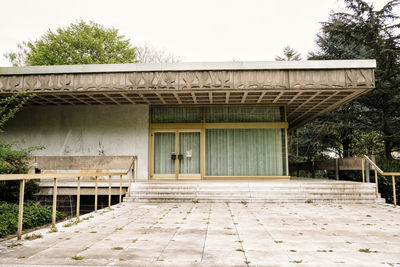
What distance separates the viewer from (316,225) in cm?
547

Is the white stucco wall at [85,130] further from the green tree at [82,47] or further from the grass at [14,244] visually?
the green tree at [82,47]

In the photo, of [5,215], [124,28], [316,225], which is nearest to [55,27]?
[124,28]

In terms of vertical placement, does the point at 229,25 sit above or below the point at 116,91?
above

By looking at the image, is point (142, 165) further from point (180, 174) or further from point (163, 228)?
point (163, 228)

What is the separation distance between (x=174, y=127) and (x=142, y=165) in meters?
2.07

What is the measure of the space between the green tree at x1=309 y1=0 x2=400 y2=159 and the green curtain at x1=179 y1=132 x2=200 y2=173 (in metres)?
8.18

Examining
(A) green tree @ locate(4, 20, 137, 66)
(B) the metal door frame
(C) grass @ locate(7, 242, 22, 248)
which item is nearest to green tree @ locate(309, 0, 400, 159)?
(B) the metal door frame

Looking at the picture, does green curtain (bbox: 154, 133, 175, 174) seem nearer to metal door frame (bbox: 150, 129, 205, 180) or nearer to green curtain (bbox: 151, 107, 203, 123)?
metal door frame (bbox: 150, 129, 205, 180)

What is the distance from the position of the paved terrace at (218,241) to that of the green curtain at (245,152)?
5.79 meters

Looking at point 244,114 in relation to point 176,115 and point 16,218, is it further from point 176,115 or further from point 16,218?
point 16,218

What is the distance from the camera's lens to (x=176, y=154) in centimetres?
1273

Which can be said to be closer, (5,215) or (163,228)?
(163,228)

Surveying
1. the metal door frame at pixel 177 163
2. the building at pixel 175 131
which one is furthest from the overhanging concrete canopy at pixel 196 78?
the metal door frame at pixel 177 163

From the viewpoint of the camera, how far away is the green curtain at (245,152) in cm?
1263
